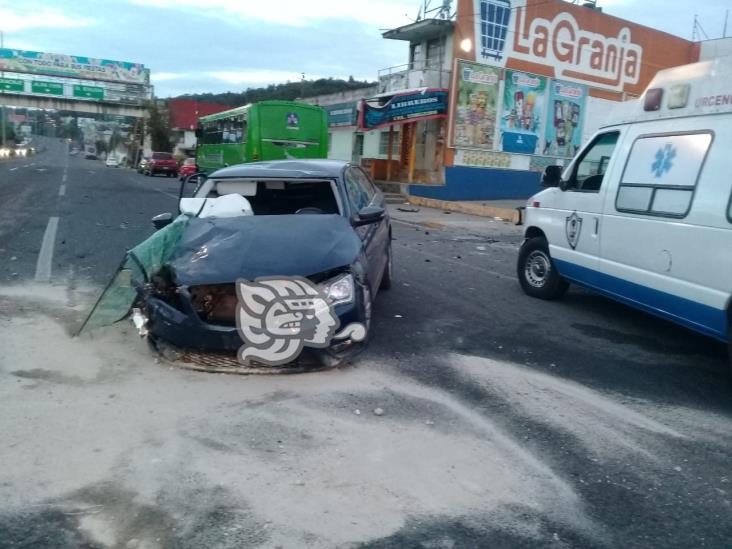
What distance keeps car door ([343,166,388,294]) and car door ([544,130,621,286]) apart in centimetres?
205

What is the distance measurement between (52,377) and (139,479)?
176 centimetres

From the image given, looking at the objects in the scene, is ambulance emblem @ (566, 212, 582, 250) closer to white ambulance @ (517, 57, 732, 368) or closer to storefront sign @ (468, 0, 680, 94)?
white ambulance @ (517, 57, 732, 368)

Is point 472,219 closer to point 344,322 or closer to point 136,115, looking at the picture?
point 344,322

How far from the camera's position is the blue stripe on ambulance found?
4.88m

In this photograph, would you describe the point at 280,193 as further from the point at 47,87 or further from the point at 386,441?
the point at 47,87

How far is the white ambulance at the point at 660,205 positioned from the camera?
4.89 m

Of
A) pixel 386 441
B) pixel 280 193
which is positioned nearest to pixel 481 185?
pixel 280 193

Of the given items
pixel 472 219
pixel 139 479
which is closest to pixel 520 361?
pixel 139 479

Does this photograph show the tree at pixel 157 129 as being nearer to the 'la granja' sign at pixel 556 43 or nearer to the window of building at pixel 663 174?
the 'la granja' sign at pixel 556 43

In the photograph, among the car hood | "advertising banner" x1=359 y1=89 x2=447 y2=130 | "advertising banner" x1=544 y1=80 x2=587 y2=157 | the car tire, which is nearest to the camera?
the car hood

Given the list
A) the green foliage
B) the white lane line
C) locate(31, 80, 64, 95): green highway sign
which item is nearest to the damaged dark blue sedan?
the white lane line

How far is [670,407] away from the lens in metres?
4.52

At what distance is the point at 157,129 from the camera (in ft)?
203

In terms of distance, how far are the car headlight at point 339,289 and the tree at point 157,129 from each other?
62.4 meters
